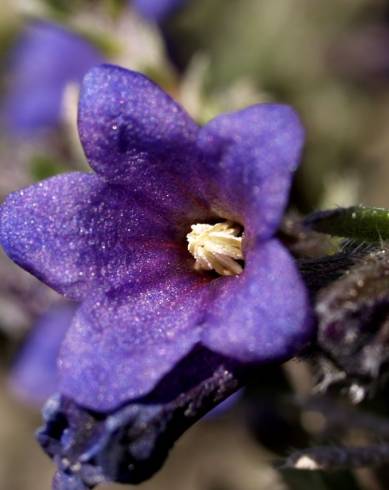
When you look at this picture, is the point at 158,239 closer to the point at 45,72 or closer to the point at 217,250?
the point at 217,250

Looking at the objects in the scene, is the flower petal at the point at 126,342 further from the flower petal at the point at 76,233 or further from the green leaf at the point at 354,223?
the green leaf at the point at 354,223

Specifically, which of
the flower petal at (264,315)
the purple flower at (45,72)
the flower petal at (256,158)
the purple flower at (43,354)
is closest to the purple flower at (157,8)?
the purple flower at (45,72)

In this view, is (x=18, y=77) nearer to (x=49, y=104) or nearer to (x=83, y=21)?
(x=49, y=104)

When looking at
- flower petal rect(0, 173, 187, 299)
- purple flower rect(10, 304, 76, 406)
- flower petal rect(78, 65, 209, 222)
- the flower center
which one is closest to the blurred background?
purple flower rect(10, 304, 76, 406)

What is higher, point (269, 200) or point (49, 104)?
point (49, 104)


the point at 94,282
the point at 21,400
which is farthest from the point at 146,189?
the point at 21,400

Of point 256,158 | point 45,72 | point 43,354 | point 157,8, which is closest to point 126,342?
point 256,158

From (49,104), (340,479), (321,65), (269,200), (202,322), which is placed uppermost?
(49,104)
